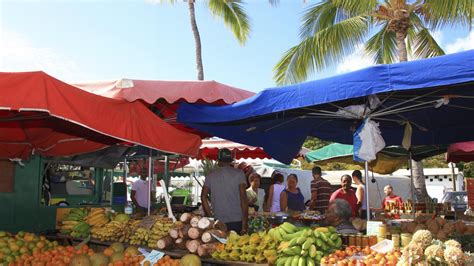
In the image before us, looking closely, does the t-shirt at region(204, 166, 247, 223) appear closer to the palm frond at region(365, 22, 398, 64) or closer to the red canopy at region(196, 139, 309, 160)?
the red canopy at region(196, 139, 309, 160)

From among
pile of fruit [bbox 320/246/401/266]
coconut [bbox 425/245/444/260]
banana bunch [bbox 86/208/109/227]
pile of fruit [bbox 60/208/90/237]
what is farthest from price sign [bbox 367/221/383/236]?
pile of fruit [bbox 60/208/90/237]

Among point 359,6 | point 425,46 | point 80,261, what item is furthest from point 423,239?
point 425,46

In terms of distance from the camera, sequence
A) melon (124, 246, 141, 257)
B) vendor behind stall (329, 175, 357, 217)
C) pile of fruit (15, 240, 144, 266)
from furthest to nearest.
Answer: vendor behind stall (329, 175, 357, 217)
melon (124, 246, 141, 257)
pile of fruit (15, 240, 144, 266)

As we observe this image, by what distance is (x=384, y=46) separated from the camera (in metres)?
15.6

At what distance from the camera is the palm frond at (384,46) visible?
15508 mm

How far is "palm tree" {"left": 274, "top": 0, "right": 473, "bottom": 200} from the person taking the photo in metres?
12.1

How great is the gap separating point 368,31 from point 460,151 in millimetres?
5504

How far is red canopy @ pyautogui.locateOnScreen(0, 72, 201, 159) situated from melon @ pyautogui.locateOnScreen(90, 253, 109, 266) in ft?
4.49

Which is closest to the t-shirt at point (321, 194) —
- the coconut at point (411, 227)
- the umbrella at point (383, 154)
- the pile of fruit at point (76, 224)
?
the umbrella at point (383, 154)

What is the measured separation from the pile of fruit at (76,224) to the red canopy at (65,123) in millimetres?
994

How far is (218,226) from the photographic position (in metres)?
5.44

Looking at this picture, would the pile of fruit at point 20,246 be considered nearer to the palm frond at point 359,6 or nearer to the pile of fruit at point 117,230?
the pile of fruit at point 117,230

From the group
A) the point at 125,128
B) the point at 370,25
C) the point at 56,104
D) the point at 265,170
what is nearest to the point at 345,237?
the point at 125,128

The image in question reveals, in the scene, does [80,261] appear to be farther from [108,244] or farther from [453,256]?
[453,256]
